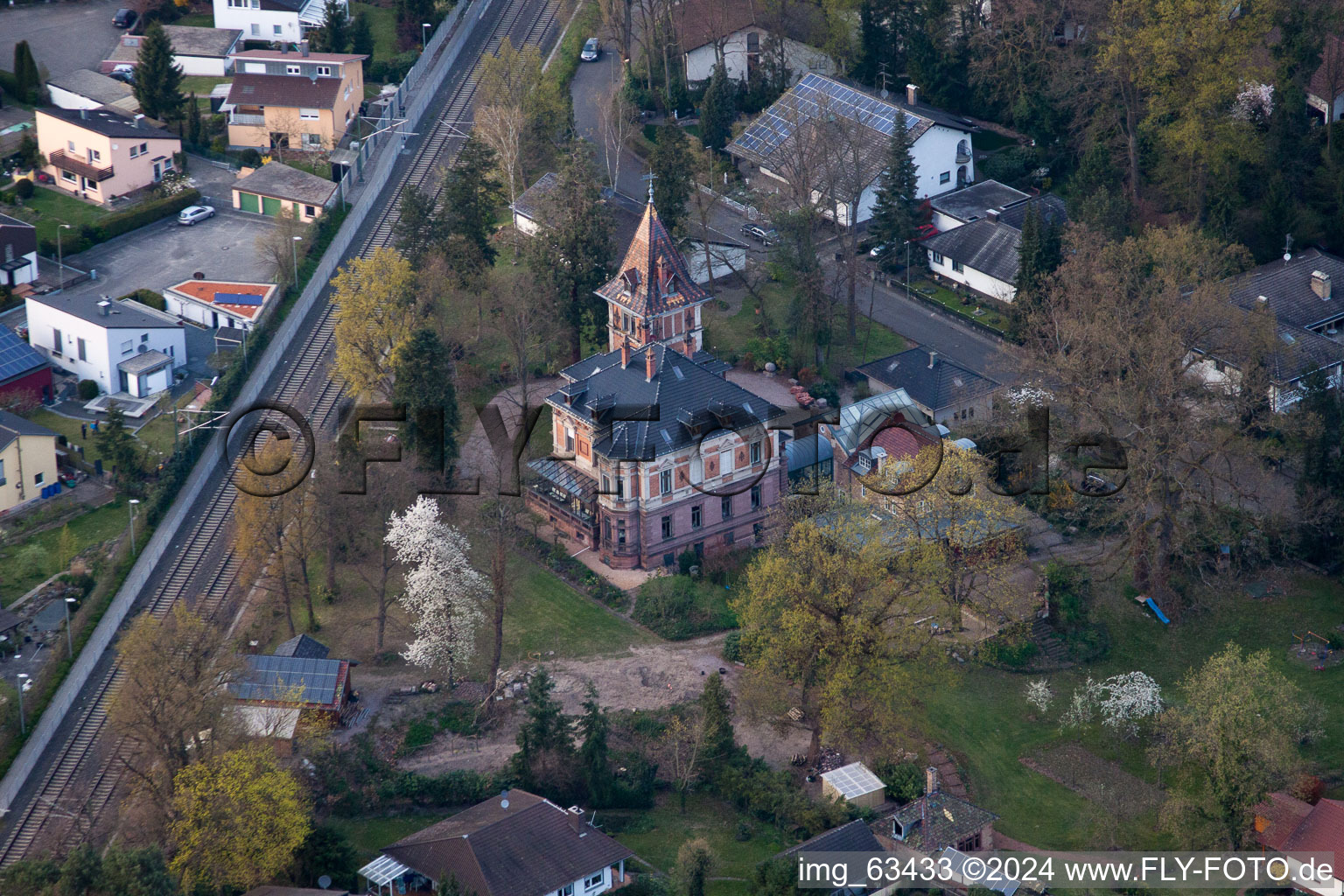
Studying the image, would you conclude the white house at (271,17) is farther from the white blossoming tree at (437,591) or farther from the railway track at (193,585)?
the white blossoming tree at (437,591)

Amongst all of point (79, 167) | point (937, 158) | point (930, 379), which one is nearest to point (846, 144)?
point (937, 158)

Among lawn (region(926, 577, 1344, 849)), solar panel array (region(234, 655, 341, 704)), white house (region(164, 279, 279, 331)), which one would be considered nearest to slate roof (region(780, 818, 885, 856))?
lawn (region(926, 577, 1344, 849))

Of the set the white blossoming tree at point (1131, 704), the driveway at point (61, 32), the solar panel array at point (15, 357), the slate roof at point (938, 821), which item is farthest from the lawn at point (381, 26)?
the slate roof at point (938, 821)

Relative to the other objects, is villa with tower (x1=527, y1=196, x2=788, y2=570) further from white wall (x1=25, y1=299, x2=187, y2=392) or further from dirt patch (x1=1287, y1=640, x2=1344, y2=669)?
dirt patch (x1=1287, y1=640, x2=1344, y2=669)

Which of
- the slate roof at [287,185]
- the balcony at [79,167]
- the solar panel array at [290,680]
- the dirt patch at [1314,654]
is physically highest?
the balcony at [79,167]

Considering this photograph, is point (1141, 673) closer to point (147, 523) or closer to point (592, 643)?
point (592, 643)

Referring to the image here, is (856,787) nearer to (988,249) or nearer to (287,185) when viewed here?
(988,249)

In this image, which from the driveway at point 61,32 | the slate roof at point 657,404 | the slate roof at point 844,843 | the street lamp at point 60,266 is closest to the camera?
the slate roof at point 844,843
